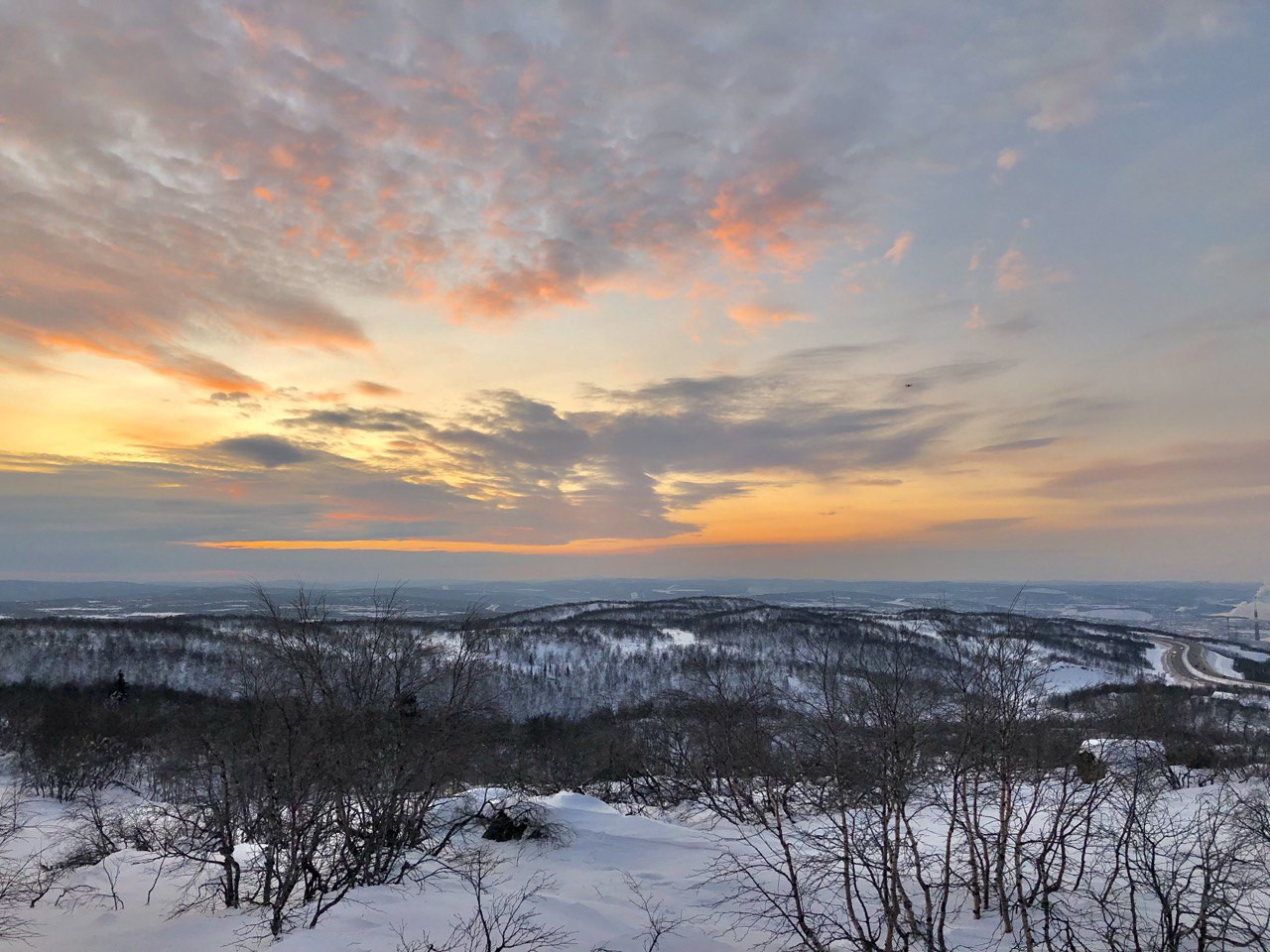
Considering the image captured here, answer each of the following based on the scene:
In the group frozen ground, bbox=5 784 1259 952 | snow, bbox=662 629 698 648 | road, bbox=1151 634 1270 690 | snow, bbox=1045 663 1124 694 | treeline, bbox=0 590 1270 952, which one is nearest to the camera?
treeline, bbox=0 590 1270 952

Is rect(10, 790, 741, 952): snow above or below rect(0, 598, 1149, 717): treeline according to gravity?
above

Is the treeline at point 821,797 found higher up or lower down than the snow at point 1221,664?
higher up

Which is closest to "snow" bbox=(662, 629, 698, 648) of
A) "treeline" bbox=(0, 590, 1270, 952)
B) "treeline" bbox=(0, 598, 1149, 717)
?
"treeline" bbox=(0, 598, 1149, 717)

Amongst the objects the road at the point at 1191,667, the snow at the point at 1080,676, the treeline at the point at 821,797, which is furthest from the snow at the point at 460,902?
the snow at the point at 1080,676

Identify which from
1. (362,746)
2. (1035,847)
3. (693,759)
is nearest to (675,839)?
(362,746)

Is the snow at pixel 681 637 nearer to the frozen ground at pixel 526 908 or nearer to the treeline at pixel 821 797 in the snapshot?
the treeline at pixel 821 797

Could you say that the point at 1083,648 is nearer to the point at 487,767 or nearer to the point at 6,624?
the point at 487,767

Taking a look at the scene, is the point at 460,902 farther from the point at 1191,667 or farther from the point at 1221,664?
the point at 1221,664

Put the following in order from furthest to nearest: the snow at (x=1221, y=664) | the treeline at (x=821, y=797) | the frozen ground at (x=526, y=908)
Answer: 1. the snow at (x=1221, y=664)
2. the frozen ground at (x=526, y=908)
3. the treeline at (x=821, y=797)

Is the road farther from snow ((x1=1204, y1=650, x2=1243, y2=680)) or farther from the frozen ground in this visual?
the frozen ground
